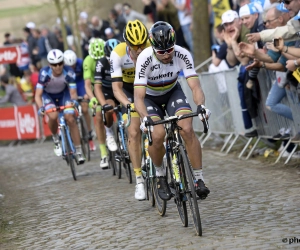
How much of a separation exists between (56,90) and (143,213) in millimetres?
5872

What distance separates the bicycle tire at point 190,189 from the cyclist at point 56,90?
20.2ft

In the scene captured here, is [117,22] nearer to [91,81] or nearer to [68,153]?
[91,81]

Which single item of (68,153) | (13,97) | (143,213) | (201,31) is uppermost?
(201,31)

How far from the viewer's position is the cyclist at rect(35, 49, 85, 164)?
562 inches

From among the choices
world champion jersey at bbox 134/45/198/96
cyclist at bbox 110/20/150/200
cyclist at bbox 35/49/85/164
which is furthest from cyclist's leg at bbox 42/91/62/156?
world champion jersey at bbox 134/45/198/96

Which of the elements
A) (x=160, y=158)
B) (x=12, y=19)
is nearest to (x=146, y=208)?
(x=160, y=158)

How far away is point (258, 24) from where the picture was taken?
43.7 feet

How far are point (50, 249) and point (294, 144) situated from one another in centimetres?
561

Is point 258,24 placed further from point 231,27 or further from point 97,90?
point 97,90

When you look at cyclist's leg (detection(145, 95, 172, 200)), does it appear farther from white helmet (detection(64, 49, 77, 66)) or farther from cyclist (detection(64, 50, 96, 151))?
white helmet (detection(64, 49, 77, 66))

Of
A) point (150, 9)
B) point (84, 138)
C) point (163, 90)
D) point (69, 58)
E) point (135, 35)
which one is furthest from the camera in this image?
point (150, 9)

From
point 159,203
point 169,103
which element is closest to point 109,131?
point 159,203

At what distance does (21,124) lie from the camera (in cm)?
2491

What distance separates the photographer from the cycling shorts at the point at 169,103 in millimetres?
8734
